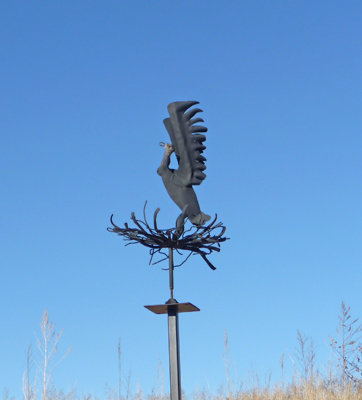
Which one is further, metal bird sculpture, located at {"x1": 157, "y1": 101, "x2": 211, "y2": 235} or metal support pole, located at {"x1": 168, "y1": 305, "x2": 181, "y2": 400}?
metal bird sculpture, located at {"x1": 157, "y1": 101, "x2": 211, "y2": 235}

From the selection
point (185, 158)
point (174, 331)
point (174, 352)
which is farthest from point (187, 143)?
point (174, 352)

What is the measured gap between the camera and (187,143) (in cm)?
370

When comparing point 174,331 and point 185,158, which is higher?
point 185,158

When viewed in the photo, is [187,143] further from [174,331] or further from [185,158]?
[174,331]

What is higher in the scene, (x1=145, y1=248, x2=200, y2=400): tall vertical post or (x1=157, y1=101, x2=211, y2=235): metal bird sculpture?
(x1=157, y1=101, x2=211, y2=235): metal bird sculpture

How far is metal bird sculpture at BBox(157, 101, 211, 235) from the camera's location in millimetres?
3627

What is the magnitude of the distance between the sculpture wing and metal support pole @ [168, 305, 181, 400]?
89 cm

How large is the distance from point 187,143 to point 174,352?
55.0 inches

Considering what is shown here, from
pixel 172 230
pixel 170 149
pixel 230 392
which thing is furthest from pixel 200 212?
pixel 230 392

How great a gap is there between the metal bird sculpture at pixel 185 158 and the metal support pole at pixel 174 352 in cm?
65

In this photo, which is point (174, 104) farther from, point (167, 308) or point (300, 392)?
point (300, 392)

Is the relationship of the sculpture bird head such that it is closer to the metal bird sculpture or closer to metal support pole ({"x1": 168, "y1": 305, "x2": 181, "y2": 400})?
the metal bird sculpture

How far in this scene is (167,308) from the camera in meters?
3.40

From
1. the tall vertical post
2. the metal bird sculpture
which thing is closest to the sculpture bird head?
the metal bird sculpture
